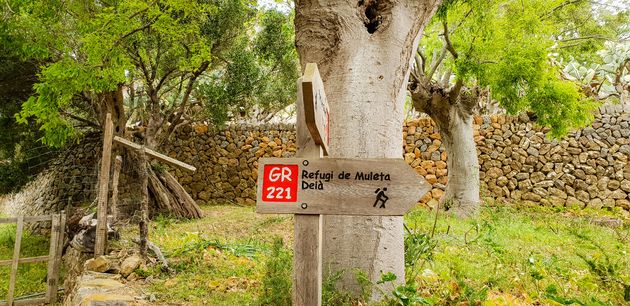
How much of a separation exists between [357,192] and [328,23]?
1655mm

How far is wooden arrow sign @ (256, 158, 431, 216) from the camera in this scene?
6.02 ft

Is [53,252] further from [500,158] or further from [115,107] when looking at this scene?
[500,158]

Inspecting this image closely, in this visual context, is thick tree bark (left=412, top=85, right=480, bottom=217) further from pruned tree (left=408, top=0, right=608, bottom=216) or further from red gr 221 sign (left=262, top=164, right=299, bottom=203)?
red gr 221 sign (left=262, top=164, right=299, bottom=203)

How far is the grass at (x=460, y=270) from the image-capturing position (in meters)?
2.81

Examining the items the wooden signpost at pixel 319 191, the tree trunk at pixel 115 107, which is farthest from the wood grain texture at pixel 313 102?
the tree trunk at pixel 115 107

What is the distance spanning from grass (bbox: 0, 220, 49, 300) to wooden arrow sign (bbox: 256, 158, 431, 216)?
621 centimetres

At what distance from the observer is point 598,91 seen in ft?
33.7

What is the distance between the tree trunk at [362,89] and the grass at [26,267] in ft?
18.9

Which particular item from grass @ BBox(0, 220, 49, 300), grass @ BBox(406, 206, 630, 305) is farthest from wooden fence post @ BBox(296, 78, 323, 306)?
grass @ BBox(0, 220, 49, 300)

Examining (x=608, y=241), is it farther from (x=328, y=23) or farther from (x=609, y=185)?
(x=328, y=23)

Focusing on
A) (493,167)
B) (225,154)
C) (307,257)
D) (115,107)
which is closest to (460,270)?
(307,257)

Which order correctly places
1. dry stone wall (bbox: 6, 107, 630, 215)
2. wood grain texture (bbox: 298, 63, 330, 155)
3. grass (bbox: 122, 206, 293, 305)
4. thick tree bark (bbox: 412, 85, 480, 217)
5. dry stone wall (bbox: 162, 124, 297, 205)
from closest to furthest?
1. wood grain texture (bbox: 298, 63, 330, 155)
2. grass (bbox: 122, 206, 293, 305)
3. thick tree bark (bbox: 412, 85, 480, 217)
4. dry stone wall (bbox: 6, 107, 630, 215)
5. dry stone wall (bbox: 162, 124, 297, 205)

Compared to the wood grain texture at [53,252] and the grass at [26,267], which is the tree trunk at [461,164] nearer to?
the wood grain texture at [53,252]

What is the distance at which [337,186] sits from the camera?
72.6 inches
